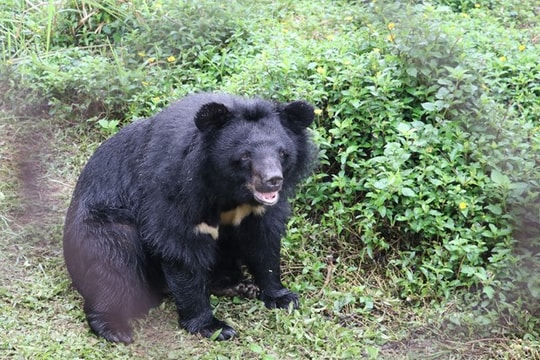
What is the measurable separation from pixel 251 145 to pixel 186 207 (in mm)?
516

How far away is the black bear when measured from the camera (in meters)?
4.43

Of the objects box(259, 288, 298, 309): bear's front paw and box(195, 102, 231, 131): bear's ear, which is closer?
box(195, 102, 231, 131): bear's ear

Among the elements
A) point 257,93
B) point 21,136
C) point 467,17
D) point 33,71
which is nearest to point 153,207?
point 257,93

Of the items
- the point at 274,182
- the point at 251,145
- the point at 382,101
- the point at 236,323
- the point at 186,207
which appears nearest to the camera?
the point at 274,182

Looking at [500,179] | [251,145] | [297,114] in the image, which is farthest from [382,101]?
[251,145]

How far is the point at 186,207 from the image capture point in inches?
180

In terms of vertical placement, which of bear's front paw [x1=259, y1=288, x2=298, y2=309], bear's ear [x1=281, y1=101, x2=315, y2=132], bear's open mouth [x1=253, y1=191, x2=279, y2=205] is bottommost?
bear's front paw [x1=259, y1=288, x2=298, y2=309]

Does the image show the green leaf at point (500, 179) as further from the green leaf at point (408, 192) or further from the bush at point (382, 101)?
the green leaf at point (408, 192)

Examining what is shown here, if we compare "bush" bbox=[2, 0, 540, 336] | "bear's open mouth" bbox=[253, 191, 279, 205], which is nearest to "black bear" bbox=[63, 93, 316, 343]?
"bear's open mouth" bbox=[253, 191, 279, 205]

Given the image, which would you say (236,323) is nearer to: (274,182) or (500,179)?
(274,182)

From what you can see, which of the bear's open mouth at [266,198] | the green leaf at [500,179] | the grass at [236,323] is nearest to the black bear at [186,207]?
the bear's open mouth at [266,198]

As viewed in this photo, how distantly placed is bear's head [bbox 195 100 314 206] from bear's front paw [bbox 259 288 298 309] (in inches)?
27.5

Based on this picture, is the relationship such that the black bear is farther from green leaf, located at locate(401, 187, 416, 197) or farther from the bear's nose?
green leaf, located at locate(401, 187, 416, 197)

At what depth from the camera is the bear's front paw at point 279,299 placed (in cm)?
495
